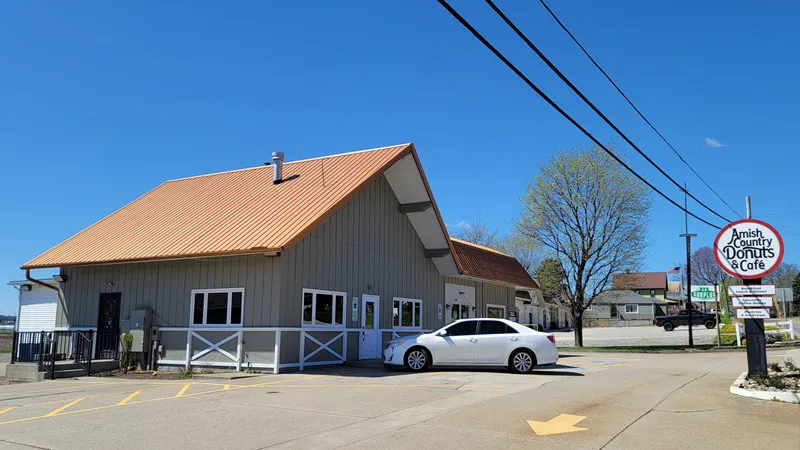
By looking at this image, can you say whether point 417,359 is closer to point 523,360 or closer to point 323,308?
point 523,360

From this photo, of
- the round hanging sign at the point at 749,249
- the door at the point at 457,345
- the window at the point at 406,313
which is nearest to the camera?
the round hanging sign at the point at 749,249

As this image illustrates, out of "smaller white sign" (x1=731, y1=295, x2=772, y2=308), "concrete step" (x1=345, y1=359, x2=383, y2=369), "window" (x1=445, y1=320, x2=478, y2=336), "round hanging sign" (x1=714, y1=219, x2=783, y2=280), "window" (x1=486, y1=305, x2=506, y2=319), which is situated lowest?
"concrete step" (x1=345, y1=359, x2=383, y2=369)

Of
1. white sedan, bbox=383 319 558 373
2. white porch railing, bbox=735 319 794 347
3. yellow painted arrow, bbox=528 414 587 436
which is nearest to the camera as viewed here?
yellow painted arrow, bbox=528 414 587 436

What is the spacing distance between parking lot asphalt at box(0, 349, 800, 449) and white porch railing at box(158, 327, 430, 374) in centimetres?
154

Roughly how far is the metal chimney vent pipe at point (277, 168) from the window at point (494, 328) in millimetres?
9262

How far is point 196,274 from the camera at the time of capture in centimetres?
1884

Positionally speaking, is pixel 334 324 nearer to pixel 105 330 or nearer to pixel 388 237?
pixel 388 237

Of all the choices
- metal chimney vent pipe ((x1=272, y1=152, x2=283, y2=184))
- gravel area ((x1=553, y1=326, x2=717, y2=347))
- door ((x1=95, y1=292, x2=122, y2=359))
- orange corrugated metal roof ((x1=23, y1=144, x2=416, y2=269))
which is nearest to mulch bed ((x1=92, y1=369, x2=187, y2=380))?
door ((x1=95, y1=292, x2=122, y2=359))

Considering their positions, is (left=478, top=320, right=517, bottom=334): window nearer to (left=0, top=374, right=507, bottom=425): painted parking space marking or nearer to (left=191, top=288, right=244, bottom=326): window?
(left=0, top=374, right=507, bottom=425): painted parking space marking

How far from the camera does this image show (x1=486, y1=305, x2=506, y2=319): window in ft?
101

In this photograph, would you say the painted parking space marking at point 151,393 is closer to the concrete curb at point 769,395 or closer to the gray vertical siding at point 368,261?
the gray vertical siding at point 368,261

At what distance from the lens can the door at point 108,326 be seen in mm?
19438

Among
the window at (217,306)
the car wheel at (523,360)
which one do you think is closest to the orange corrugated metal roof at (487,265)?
the car wheel at (523,360)

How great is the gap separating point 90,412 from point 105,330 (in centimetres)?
936
